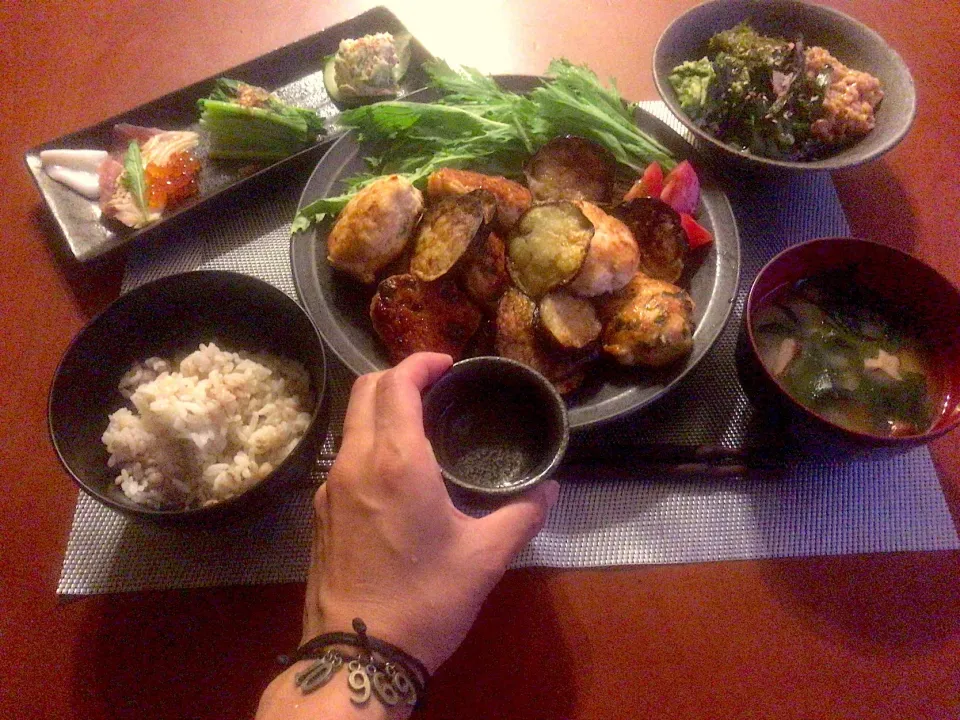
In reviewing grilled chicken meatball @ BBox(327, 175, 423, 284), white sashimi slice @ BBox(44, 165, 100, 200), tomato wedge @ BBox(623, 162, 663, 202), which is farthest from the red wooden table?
tomato wedge @ BBox(623, 162, 663, 202)

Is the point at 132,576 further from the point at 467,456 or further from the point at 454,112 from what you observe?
the point at 454,112

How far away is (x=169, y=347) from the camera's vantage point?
136cm

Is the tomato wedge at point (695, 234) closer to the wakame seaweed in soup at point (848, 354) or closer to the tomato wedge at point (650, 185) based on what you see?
the tomato wedge at point (650, 185)

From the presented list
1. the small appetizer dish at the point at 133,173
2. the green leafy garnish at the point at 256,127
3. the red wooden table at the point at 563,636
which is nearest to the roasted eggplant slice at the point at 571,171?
A: the green leafy garnish at the point at 256,127

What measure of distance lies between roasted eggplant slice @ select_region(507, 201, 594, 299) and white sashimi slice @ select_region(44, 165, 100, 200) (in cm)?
120

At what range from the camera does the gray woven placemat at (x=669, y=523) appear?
1229 mm

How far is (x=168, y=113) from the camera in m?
1.90

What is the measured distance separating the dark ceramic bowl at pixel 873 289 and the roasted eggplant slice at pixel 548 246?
1.16 ft

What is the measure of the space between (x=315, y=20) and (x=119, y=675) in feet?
6.94

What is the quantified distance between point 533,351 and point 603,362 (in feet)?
0.52

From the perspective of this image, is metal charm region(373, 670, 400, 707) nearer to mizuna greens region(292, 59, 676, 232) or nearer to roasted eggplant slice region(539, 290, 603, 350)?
roasted eggplant slice region(539, 290, 603, 350)

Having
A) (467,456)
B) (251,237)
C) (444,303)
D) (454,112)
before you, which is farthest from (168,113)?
(467,456)

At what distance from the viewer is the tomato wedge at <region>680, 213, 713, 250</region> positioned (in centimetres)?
141

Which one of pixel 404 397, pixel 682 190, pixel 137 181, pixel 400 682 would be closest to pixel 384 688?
pixel 400 682
